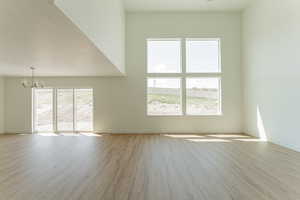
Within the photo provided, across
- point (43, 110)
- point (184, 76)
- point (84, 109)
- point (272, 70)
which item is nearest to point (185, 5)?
point (184, 76)

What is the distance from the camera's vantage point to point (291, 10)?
495 centimetres

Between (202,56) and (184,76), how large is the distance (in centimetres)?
113

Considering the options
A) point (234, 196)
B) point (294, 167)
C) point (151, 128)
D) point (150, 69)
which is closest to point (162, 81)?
point (150, 69)

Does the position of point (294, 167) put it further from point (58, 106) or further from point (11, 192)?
point (58, 106)

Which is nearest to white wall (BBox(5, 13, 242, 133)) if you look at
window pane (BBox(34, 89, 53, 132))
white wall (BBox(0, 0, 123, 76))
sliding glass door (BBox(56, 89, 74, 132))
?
sliding glass door (BBox(56, 89, 74, 132))

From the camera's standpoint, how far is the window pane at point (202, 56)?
7973 millimetres

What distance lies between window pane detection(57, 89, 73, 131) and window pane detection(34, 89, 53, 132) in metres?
0.34

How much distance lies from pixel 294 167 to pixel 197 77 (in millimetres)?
4902

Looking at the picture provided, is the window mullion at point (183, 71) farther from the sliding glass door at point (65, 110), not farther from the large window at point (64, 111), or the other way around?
the sliding glass door at point (65, 110)

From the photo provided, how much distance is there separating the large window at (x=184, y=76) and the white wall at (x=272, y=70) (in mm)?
1210

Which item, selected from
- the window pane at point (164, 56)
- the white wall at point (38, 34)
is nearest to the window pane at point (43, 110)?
the white wall at point (38, 34)

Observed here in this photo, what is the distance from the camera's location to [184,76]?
7.91 m

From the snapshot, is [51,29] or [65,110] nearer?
[51,29]

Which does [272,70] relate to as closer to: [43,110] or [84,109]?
[84,109]
